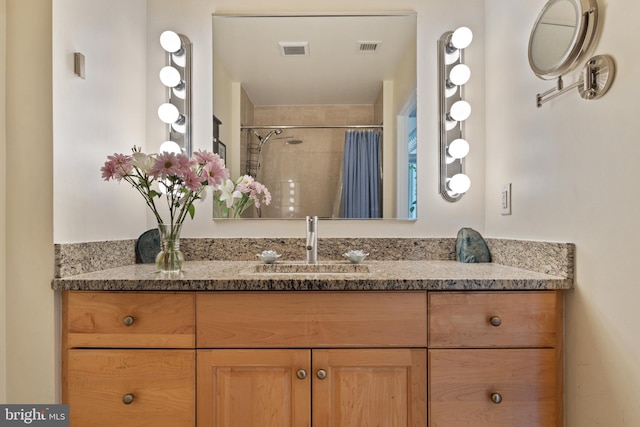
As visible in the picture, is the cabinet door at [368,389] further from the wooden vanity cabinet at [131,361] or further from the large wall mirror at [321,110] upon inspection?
the large wall mirror at [321,110]

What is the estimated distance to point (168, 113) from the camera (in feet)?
5.64

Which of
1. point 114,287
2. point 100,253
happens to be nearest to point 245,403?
point 114,287

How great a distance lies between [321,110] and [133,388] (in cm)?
130

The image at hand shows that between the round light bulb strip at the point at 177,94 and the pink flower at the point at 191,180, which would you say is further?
the round light bulb strip at the point at 177,94

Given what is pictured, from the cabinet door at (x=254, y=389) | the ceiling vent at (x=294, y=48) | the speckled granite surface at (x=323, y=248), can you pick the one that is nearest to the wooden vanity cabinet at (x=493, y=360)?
the cabinet door at (x=254, y=389)

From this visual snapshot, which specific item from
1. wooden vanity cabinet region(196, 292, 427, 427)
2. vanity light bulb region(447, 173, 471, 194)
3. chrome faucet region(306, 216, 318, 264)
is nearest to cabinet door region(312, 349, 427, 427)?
wooden vanity cabinet region(196, 292, 427, 427)

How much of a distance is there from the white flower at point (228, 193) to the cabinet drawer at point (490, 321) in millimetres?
986

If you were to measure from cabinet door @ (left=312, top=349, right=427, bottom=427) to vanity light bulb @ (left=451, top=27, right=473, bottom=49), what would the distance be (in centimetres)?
135

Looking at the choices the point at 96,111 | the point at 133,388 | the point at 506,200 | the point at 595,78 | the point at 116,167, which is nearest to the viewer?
the point at 595,78

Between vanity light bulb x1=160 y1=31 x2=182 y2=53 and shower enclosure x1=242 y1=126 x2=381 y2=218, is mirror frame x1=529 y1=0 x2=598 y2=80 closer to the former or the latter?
shower enclosure x1=242 y1=126 x2=381 y2=218

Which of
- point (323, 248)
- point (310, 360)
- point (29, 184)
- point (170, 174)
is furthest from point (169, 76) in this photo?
point (310, 360)

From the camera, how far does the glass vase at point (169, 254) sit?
4.37 ft

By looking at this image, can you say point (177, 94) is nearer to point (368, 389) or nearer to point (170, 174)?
point (170, 174)

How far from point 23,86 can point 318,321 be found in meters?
1.17
